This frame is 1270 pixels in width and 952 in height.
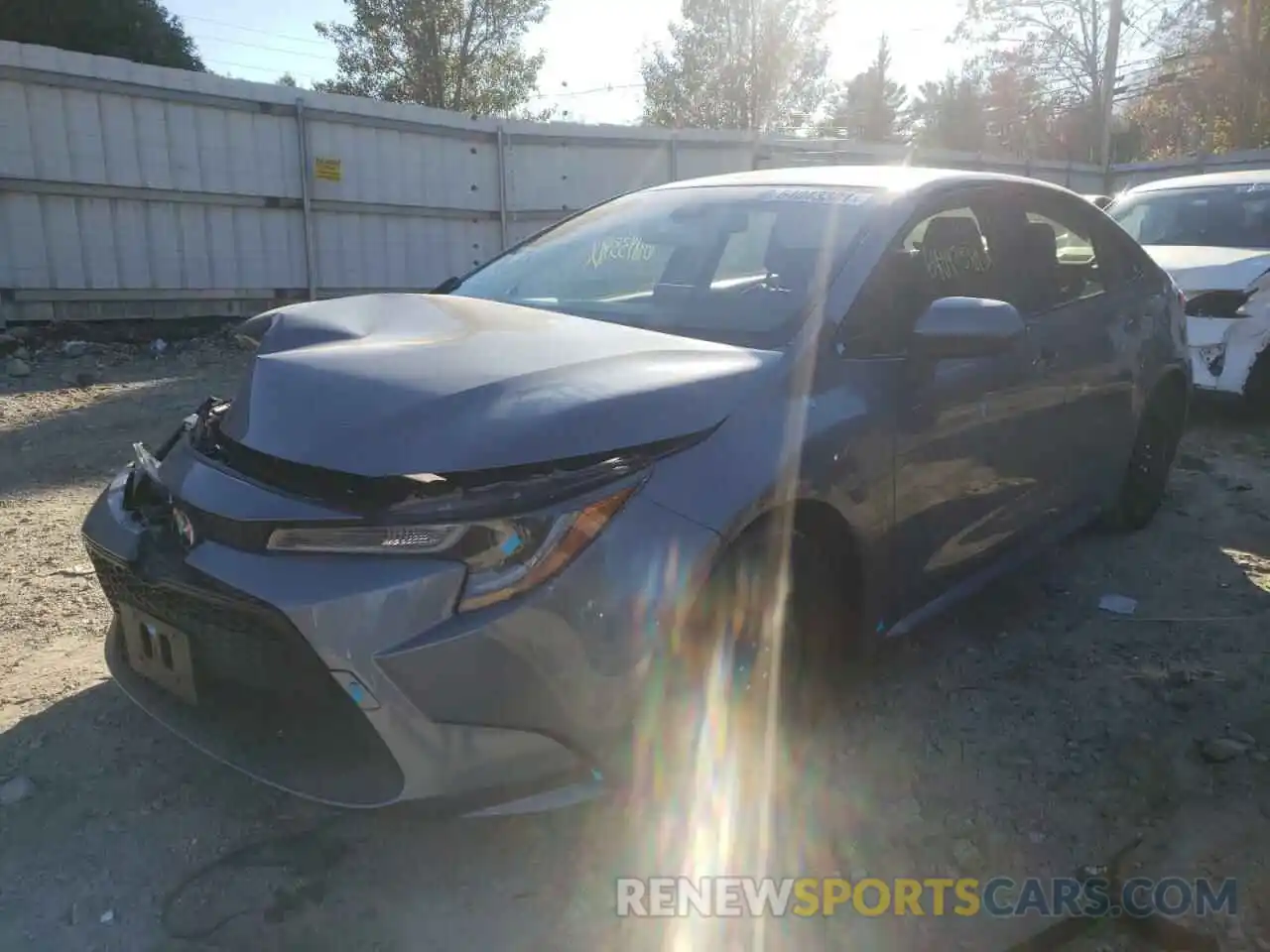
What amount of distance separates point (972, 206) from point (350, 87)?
2782 centimetres

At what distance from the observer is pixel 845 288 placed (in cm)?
266

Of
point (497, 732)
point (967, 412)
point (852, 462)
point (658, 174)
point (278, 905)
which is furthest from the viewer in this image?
point (658, 174)

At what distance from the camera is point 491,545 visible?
6.19 feet

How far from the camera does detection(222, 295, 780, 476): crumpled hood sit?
198 centimetres

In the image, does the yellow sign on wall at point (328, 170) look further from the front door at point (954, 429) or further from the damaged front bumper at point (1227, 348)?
the front door at point (954, 429)

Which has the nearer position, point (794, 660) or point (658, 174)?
point (794, 660)

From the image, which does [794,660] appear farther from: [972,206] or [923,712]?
[972,206]

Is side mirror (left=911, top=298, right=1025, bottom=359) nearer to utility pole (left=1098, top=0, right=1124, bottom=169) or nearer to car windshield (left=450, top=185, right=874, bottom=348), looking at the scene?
car windshield (left=450, top=185, right=874, bottom=348)

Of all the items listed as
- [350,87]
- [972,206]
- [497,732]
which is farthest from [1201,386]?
[350,87]

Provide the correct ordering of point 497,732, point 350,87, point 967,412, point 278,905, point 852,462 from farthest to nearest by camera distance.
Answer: point 350,87 < point 967,412 < point 852,462 < point 278,905 < point 497,732

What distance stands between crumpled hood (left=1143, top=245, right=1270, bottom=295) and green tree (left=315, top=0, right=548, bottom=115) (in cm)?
2310

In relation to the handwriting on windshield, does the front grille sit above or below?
below

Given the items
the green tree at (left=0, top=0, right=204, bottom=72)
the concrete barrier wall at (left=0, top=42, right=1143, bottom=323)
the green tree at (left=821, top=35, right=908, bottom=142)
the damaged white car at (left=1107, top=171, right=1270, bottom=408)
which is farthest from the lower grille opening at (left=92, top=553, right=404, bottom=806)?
the green tree at (left=821, top=35, right=908, bottom=142)

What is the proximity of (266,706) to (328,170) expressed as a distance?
352 inches
